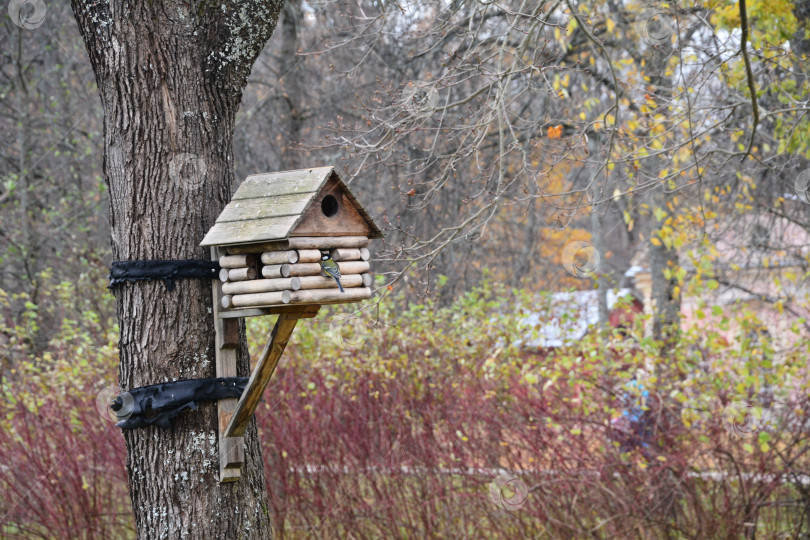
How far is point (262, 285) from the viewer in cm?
278

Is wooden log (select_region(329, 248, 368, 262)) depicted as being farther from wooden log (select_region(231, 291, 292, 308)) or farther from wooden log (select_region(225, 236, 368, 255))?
wooden log (select_region(231, 291, 292, 308))

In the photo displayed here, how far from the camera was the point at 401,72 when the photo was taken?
26.9 ft

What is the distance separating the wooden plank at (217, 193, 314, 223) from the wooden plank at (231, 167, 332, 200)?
27 mm

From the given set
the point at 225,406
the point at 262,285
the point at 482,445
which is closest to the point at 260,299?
the point at 262,285

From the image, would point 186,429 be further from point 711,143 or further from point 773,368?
point 711,143

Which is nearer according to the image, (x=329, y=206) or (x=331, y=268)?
(x=331, y=268)

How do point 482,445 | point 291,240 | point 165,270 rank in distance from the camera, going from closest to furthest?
point 291,240 < point 165,270 < point 482,445

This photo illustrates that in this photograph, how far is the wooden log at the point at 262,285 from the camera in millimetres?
2713

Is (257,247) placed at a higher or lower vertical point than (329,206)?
lower

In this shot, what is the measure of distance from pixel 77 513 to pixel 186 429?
3.96 m

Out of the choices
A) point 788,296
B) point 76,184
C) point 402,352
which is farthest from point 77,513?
point 76,184

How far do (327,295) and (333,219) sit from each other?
295mm

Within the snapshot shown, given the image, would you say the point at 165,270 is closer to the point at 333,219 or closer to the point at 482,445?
the point at 333,219

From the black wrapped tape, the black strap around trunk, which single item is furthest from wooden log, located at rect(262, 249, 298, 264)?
the black wrapped tape
